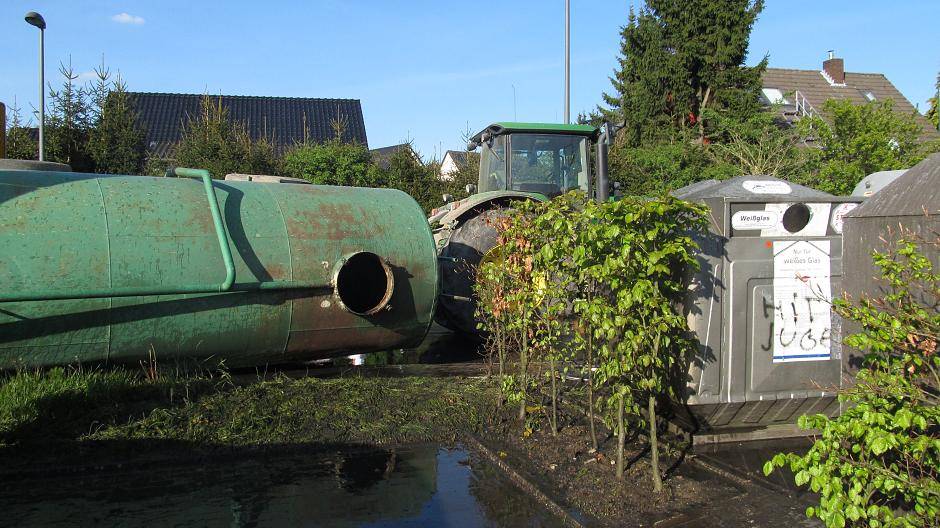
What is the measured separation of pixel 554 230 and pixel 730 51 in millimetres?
18002

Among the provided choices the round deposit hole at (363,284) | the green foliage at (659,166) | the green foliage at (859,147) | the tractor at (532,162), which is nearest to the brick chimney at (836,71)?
the green foliage at (659,166)

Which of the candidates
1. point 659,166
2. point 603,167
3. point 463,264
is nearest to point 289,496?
point 463,264

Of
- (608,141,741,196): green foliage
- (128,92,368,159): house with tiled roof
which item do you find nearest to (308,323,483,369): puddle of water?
(608,141,741,196): green foliage

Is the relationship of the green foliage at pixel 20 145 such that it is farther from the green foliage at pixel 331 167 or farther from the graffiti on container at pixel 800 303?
the graffiti on container at pixel 800 303

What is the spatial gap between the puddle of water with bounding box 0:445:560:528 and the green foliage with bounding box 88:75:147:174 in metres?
14.0

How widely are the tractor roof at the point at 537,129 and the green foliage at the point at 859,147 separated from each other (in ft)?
17.4

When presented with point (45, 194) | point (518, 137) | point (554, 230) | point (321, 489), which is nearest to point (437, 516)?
point (321, 489)

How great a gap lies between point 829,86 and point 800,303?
33844mm

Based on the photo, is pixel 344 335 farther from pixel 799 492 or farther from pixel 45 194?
pixel 799 492

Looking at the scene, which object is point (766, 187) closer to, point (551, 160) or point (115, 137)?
point (551, 160)

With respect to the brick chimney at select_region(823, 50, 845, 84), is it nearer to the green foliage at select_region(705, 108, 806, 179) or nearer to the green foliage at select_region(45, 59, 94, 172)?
the green foliage at select_region(705, 108, 806, 179)

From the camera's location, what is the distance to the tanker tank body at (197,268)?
5324mm

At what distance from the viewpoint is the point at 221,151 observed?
16.1 m

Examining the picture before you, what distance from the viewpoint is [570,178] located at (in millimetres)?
10391
